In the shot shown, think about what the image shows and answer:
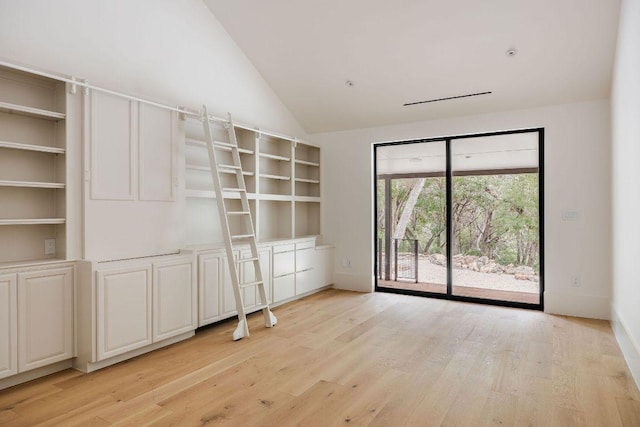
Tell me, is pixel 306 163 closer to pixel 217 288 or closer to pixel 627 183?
pixel 217 288

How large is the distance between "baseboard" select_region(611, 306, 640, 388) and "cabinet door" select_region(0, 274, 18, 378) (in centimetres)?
433

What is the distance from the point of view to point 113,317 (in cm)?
311

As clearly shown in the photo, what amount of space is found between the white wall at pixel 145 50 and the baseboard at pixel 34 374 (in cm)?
227

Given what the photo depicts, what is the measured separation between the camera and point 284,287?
5070 mm

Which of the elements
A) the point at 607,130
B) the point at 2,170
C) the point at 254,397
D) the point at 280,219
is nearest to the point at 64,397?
the point at 254,397

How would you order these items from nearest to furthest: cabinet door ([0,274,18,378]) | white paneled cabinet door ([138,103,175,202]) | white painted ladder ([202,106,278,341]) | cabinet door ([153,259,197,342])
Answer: cabinet door ([0,274,18,378]), cabinet door ([153,259,197,342]), white paneled cabinet door ([138,103,175,202]), white painted ladder ([202,106,278,341])

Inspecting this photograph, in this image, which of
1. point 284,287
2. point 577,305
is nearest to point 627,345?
point 577,305

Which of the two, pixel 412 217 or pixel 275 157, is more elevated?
pixel 275 157

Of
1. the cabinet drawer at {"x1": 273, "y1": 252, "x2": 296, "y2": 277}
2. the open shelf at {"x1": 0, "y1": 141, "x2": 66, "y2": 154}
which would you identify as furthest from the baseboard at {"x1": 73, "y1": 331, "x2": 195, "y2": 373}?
the open shelf at {"x1": 0, "y1": 141, "x2": 66, "y2": 154}

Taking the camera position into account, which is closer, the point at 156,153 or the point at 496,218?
the point at 156,153

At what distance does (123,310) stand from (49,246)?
799 mm

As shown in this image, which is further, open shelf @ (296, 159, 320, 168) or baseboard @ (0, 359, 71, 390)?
open shelf @ (296, 159, 320, 168)

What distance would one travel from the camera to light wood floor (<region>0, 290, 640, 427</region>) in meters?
2.35

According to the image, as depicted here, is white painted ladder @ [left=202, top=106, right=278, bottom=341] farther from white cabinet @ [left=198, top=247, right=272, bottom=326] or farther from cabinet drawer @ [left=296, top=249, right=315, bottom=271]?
cabinet drawer @ [left=296, top=249, right=315, bottom=271]
